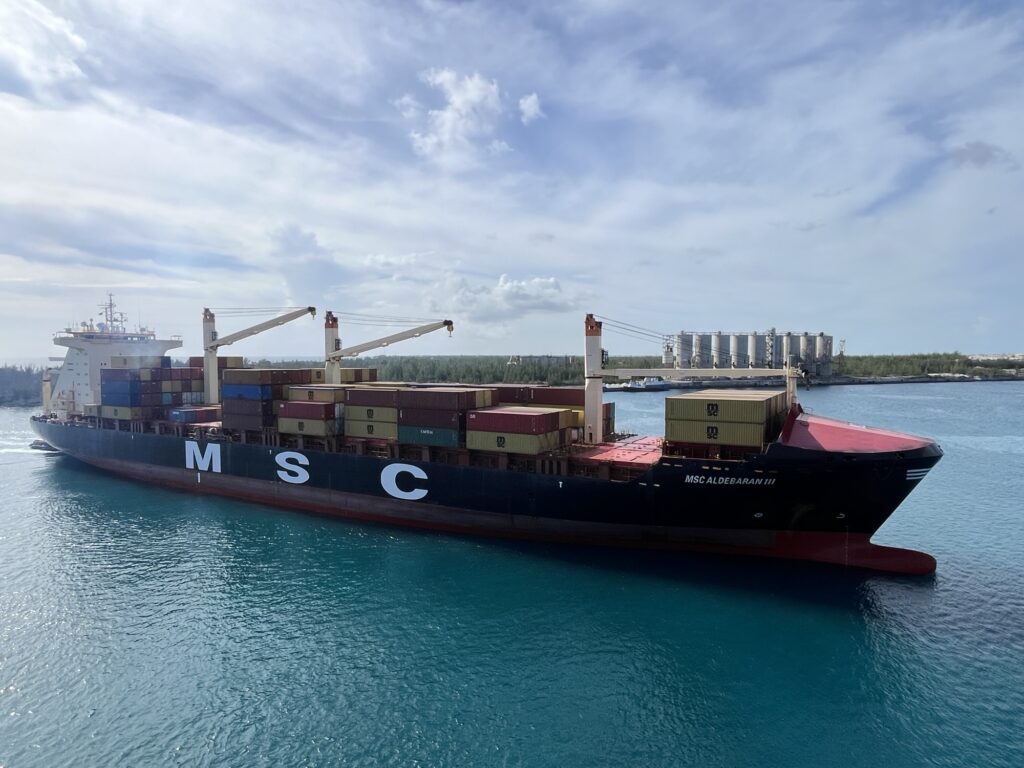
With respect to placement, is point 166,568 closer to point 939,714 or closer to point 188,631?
point 188,631

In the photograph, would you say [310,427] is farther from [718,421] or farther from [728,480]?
[728,480]

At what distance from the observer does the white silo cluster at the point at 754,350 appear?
136 meters

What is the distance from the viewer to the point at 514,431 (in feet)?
78.9

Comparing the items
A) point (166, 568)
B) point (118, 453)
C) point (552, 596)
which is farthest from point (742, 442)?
point (118, 453)

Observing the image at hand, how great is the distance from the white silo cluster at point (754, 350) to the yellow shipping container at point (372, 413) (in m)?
113

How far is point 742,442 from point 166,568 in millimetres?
23179

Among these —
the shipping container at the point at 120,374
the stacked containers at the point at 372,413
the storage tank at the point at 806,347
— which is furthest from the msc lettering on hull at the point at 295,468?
the storage tank at the point at 806,347

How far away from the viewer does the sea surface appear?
1251 centimetres

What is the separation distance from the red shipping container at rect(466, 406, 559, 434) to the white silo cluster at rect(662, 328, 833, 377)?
113439 millimetres

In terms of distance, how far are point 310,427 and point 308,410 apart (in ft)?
2.99

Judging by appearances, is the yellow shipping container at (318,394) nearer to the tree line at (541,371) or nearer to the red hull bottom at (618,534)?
the red hull bottom at (618,534)

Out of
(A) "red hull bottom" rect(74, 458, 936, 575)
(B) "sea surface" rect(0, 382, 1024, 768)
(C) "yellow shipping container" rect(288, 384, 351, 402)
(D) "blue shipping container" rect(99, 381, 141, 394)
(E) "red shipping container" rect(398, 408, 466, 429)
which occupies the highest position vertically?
(D) "blue shipping container" rect(99, 381, 141, 394)

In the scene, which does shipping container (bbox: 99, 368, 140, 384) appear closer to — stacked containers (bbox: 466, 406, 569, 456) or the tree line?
stacked containers (bbox: 466, 406, 569, 456)

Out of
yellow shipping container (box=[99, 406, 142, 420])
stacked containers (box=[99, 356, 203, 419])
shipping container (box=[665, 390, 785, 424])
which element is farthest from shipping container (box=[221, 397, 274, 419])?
shipping container (box=[665, 390, 785, 424])
